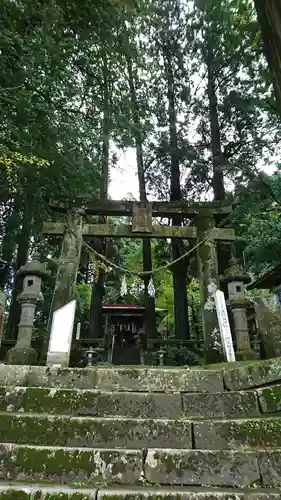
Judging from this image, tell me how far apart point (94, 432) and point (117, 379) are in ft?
3.21

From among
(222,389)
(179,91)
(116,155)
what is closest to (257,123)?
(179,91)

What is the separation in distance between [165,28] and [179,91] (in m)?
2.67

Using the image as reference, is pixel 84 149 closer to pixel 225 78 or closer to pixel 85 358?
pixel 85 358

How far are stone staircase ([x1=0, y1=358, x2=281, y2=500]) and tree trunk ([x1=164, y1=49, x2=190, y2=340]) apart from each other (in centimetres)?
956

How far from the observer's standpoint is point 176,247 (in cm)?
1502

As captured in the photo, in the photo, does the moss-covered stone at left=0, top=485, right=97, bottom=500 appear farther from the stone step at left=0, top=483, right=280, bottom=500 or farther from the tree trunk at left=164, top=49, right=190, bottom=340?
the tree trunk at left=164, top=49, right=190, bottom=340

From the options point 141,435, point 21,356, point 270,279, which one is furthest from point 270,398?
point 270,279

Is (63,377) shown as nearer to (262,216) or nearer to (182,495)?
(182,495)

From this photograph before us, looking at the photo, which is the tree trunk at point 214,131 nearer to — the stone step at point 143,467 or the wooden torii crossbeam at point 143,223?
the wooden torii crossbeam at point 143,223

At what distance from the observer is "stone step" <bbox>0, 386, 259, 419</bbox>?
325cm

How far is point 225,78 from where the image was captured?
1548 cm

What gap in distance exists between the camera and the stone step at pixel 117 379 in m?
3.76

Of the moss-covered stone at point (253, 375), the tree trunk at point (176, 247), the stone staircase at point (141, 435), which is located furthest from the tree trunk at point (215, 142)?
the stone staircase at point (141, 435)

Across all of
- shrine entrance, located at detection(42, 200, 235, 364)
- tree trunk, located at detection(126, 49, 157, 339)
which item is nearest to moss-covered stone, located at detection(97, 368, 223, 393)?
shrine entrance, located at detection(42, 200, 235, 364)
